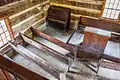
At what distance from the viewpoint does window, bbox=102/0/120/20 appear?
4.33m

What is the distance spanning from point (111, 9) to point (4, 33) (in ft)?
12.1

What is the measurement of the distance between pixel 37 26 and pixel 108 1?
109 inches

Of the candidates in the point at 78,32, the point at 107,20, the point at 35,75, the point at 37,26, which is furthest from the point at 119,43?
the point at 35,75

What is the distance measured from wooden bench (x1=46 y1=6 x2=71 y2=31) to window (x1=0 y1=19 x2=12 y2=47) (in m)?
2.04

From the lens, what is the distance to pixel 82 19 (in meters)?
4.51

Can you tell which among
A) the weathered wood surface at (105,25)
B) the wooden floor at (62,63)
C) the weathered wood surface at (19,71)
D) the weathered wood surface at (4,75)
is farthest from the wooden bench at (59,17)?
the weathered wood surface at (19,71)

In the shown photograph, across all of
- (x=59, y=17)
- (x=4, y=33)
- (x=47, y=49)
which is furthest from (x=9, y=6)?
(x=59, y=17)

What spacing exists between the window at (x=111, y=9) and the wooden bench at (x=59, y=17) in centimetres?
139

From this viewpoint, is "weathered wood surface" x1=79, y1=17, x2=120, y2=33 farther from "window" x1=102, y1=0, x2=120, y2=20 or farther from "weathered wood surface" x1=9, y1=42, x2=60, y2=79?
"weathered wood surface" x1=9, y1=42, x2=60, y2=79

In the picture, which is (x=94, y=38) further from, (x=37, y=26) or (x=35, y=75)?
(x=37, y=26)

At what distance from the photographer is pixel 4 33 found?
3.42 meters

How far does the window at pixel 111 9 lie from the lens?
4332 millimetres

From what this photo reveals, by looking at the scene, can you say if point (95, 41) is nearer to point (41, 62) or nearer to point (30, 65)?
point (41, 62)

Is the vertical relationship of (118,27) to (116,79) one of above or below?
above
